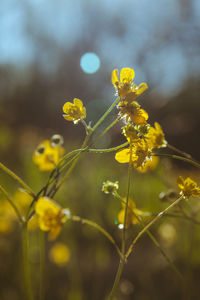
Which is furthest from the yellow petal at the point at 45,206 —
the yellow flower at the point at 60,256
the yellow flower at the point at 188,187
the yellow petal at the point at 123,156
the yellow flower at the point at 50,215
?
the yellow flower at the point at 60,256

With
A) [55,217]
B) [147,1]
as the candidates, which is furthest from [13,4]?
[55,217]

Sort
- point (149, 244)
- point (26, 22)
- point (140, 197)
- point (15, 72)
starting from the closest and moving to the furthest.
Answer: point (149, 244) → point (140, 197) → point (26, 22) → point (15, 72)

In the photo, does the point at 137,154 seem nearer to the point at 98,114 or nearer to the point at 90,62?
the point at 98,114

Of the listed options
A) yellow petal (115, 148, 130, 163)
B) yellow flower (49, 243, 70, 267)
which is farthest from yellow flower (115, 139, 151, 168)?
yellow flower (49, 243, 70, 267)

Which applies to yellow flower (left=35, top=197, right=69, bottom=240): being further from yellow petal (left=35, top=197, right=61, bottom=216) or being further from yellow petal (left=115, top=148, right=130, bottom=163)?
yellow petal (left=115, top=148, right=130, bottom=163)

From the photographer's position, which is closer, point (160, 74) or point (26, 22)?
point (160, 74)

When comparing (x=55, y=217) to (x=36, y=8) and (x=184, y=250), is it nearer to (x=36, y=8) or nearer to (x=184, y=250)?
(x=184, y=250)

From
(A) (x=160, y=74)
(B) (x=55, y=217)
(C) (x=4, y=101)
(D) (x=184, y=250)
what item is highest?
(C) (x=4, y=101)

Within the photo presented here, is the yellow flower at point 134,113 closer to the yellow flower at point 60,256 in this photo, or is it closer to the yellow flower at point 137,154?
the yellow flower at point 137,154
